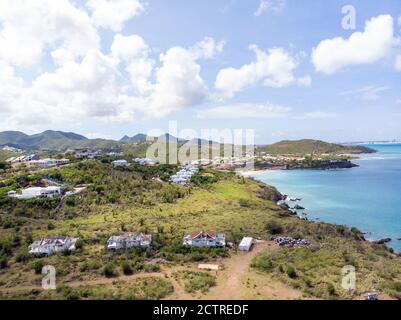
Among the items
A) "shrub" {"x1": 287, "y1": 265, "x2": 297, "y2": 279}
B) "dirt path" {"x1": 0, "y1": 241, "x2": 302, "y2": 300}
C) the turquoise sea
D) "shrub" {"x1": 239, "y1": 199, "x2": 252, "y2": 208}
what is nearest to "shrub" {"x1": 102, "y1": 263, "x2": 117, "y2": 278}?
"dirt path" {"x1": 0, "y1": 241, "x2": 302, "y2": 300}

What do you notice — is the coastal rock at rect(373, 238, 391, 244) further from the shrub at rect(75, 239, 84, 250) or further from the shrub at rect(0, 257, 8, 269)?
the shrub at rect(0, 257, 8, 269)

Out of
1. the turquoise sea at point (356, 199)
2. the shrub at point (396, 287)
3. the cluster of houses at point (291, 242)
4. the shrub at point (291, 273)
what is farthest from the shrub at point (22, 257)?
the turquoise sea at point (356, 199)

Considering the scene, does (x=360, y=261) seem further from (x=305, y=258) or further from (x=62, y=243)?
(x=62, y=243)

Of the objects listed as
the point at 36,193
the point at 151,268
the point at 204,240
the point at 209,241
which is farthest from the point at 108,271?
the point at 36,193

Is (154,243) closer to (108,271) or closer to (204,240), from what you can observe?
(204,240)

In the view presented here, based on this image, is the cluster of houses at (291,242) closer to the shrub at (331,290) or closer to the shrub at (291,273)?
the shrub at (291,273)
